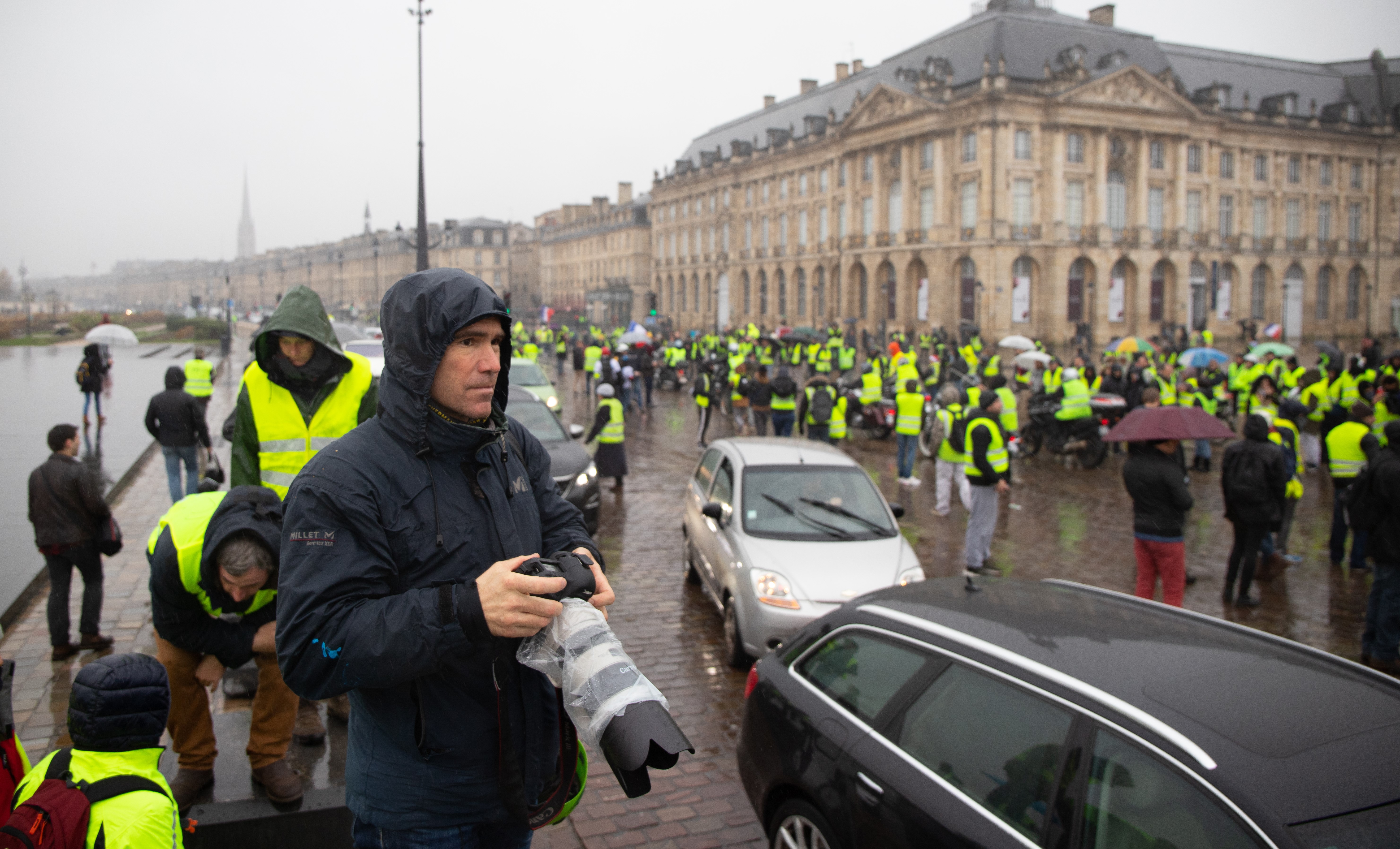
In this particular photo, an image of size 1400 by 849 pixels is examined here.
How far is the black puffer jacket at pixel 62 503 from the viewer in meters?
6.25

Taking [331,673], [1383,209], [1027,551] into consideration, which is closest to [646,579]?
[1027,551]

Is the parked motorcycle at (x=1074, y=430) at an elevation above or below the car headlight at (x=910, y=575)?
above

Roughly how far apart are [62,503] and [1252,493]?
966 centimetres

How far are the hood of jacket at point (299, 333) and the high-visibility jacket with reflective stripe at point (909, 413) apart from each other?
1055cm

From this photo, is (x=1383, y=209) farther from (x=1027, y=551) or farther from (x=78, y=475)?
(x=78, y=475)

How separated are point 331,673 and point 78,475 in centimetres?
573

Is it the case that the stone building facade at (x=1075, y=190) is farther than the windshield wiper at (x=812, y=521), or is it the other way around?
the stone building facade at (x=1075, y=190)

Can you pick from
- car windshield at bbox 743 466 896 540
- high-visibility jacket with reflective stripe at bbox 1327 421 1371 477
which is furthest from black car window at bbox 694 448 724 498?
high-visibility jacket with reflective stripe at bbox 1327 421 1371 477

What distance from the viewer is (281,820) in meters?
3.71

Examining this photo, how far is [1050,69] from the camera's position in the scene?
48.7m

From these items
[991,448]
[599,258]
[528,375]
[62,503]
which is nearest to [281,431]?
[62,503]

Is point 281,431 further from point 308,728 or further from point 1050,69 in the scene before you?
point 1050,69

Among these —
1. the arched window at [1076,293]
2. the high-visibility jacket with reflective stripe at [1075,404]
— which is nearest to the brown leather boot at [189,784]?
the high-visibility jacket with reflective stripe at [1075,404]

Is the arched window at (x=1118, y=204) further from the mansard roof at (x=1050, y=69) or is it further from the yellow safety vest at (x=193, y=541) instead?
the yellow safety vest at (x=193, y=541)
